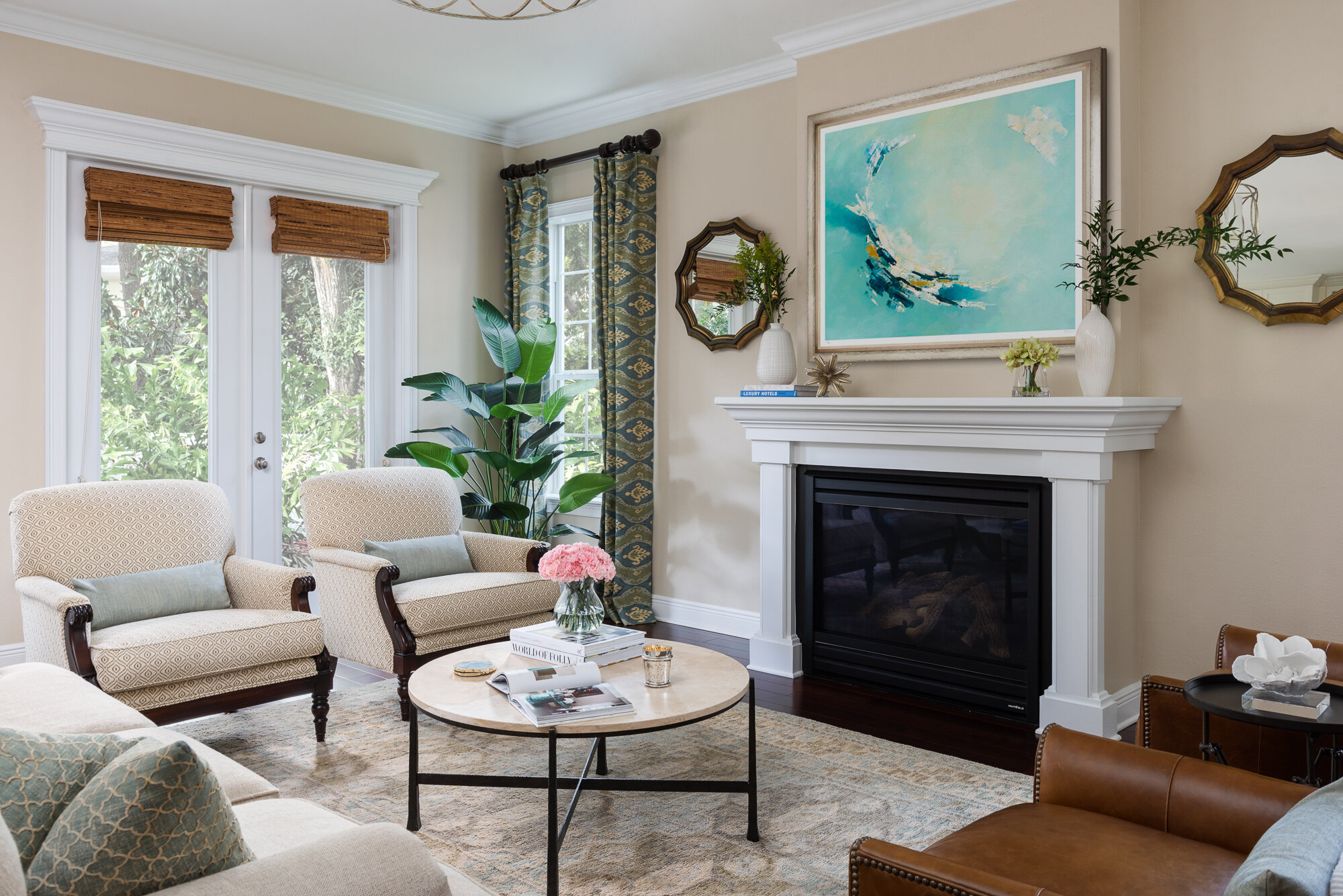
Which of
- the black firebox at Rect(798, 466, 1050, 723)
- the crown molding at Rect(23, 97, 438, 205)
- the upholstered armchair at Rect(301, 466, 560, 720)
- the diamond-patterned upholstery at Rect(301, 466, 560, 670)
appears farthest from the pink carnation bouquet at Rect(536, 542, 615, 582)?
the crown molding at Rect(23, 97, 438, 205)

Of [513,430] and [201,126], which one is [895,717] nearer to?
[513,430]

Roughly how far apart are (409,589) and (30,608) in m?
1.26

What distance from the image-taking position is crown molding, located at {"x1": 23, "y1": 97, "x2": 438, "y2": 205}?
13.7 ft

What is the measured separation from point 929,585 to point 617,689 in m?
1.78

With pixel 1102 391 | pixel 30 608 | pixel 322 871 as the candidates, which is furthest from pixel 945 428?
pixel 30 608

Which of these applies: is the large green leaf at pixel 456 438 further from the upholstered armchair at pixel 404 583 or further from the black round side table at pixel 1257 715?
the black round side table at pixel 1257 715

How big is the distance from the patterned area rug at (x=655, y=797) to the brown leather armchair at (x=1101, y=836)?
0.72 metres

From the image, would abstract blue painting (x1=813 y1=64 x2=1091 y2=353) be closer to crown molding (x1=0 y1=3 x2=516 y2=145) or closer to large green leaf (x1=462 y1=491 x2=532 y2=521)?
large green leaf (x1=462 y1=491 x2=532 y2=521)

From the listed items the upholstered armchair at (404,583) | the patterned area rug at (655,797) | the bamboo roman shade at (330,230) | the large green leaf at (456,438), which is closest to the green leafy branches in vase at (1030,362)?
the patterned area rug at (655,797)

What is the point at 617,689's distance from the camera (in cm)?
258

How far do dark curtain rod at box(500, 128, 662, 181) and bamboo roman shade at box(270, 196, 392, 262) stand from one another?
84 cm

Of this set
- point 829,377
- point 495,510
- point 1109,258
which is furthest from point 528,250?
point 1109,258

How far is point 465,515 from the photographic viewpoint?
507 cm

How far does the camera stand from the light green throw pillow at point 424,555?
13.1 ft
